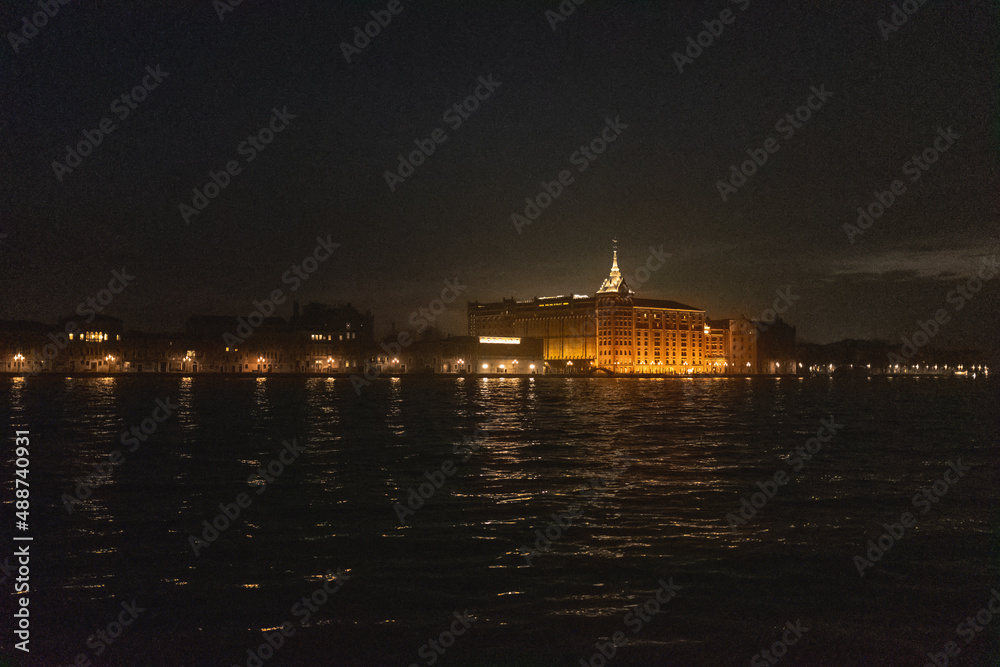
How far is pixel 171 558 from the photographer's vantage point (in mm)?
11258

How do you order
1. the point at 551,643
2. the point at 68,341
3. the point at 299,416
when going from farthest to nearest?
the point at 68,341, the point at 299,416, the point at 551,643

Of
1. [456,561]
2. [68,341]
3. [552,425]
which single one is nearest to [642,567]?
[456,561]

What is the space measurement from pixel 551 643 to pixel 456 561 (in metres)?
3.17

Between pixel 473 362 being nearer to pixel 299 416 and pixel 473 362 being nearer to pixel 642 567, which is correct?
pixel 299 416

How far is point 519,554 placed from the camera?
11.3 m

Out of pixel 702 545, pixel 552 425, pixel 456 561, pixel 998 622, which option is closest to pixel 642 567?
pixel 702 545

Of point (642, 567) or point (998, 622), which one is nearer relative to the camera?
point (998, 622)

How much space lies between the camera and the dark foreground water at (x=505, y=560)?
8.12 meters

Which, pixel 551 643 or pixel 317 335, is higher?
pixel 317 335

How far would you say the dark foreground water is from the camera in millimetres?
8125

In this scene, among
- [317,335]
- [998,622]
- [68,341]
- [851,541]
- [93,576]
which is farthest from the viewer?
[317,335]

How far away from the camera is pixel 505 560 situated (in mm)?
10984

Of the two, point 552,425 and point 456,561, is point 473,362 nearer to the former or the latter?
point 552,425

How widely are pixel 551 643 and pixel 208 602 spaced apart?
13.7 ft
